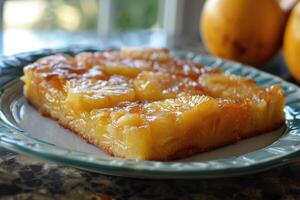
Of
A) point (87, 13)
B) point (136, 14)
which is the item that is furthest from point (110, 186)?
point (136, 14)

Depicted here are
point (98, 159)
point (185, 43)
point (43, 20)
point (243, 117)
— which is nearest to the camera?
point (98, 159)

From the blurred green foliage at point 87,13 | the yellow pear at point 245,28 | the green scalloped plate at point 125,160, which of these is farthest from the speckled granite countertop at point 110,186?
the blurred green foliage at point 87,13

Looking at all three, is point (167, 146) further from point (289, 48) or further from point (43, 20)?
point (43, 20)

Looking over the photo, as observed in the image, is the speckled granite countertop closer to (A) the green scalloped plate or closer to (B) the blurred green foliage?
(A) the green scalloped plate

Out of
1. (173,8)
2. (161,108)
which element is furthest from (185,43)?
(161,108)

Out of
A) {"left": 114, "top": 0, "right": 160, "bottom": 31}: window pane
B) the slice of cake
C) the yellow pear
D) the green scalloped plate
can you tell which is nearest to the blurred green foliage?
{"left": 114, "top": 0, "right": 160, "bottom": 31}: window pane

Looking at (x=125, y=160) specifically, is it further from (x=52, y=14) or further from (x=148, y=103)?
(x=52, y=14)
